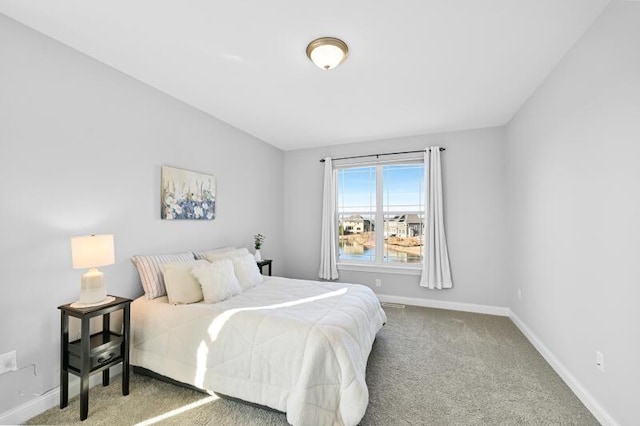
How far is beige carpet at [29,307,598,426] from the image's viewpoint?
1885 mm

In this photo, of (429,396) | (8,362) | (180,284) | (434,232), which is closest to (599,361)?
(429,396)

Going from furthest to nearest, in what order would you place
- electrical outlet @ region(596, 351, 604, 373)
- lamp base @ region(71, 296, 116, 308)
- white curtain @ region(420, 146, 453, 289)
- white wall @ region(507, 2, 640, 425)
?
white curtain @ region(420, 146, 453, 289) → lamp base @ region(71, 296, 116, 308) → electrical outlet @ region(596, 351, 604, 373) → white wall @ region(507, 2, 640, 425)

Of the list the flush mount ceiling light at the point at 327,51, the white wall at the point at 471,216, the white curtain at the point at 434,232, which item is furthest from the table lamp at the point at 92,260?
the white curtain at the point at 434,232

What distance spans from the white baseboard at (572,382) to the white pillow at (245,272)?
288 centimetres

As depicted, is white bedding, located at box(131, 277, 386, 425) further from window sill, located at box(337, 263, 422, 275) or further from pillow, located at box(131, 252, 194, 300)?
window sill, located at box(337, 263, 422, 275)

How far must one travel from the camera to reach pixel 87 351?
190 centimetres

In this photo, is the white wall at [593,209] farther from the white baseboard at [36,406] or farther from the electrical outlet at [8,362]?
the electrical outlet at [8,362]

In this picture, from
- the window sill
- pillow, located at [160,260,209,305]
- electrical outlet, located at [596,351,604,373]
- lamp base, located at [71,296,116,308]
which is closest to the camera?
electrical outlet, located at [596,351,604,373]

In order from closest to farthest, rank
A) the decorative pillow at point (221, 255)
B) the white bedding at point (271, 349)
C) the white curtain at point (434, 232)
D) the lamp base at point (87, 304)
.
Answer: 1. the white bedding at point (271, 349)
2. the lamp base at point (87, 304)
3. the decorative pillow at point (221, 255)
4. the white curtain at point (434, 232)

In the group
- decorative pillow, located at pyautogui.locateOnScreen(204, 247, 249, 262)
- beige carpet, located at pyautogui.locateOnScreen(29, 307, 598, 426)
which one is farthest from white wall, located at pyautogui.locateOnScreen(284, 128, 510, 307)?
decorative pillow, located at pyautogui.locateOnScreen(204, 247, 249, 262)

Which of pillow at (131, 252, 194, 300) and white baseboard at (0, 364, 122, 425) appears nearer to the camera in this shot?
white baseboard at (0, 364, 122, 425)

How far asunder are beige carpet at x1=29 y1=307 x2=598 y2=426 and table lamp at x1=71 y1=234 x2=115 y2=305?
2.58 feet

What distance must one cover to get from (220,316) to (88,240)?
1066mm

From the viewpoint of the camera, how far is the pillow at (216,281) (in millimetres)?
2471
